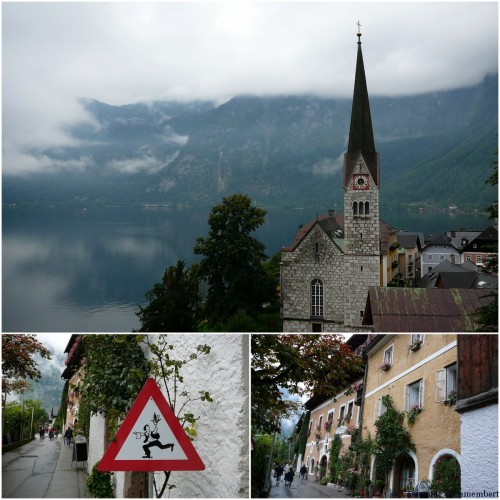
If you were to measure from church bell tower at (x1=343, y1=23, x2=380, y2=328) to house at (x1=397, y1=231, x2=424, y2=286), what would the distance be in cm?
282

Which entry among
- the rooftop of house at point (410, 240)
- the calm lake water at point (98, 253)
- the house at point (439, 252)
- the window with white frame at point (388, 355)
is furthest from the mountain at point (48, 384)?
the house at point (439, 252)

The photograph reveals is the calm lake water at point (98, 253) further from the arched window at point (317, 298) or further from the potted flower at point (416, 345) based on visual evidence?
the potted flower at point (416, 345)

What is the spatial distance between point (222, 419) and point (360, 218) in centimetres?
1966

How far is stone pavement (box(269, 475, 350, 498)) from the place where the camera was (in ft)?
13.4

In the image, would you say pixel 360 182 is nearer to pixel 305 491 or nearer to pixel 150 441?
pixel 305 491

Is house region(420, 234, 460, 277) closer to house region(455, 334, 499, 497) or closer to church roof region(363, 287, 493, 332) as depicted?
church roof region(363, 287, 493, 332)

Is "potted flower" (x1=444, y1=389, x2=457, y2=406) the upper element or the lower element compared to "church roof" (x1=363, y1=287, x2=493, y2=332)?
lower

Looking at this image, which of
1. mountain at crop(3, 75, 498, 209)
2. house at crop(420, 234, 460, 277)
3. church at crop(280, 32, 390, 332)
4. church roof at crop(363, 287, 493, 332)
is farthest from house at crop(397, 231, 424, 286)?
church roof at crop(363, 287, 493, 332)

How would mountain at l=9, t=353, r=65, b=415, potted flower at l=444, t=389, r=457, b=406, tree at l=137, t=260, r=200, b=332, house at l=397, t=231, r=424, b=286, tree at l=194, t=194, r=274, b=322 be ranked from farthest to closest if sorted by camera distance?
house at l=397, t=231, r=424, b=286
tree at l=194, t=194, r=274, b=322
tree at l=137, t=260, r=200, b=332
mountain at l=9, t=353, r=65, b=415
potted flower at l=444, t=389, r=457, b=406

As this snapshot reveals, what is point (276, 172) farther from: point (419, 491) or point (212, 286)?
point (419, 491)

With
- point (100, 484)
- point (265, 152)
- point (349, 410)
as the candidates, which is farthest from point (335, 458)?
point (265, 152)

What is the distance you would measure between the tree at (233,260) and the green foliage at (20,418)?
1277cm

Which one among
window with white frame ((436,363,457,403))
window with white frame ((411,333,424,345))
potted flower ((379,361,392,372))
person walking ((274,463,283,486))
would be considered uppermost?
window with white frame ((411,333,424,345))

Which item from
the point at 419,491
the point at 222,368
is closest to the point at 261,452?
the point at 222,368
